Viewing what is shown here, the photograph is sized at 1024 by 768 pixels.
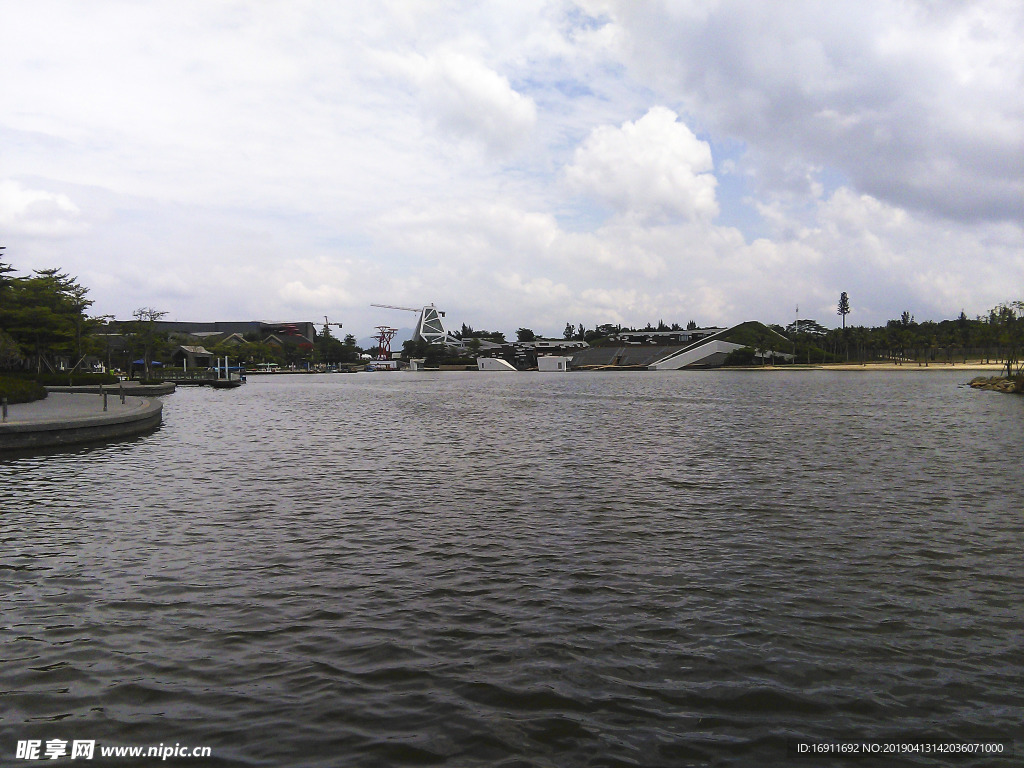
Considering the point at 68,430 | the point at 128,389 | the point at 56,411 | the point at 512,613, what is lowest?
the point at 512,613

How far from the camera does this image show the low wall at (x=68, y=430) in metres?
27.1

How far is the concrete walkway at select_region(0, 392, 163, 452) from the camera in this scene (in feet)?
89.6

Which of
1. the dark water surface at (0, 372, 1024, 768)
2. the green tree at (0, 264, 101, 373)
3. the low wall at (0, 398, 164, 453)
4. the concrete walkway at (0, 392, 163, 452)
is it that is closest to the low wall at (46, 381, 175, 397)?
the green tree at (0, 264, 101, 373)

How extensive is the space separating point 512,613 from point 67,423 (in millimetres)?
27589

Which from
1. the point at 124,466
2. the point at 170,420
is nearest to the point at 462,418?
the point at 170,420

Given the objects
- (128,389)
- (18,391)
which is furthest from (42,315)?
(18,391)

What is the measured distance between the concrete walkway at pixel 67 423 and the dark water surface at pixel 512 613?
20.6 feet

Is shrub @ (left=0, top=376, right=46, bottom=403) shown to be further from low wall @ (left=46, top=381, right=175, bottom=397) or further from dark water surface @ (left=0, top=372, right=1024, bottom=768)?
dark water surface @ (left=0, top=372, right=1024, bottom=768)

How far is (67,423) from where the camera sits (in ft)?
94.8

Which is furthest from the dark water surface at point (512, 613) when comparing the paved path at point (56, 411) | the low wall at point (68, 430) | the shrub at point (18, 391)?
the shrub at point (18, 391)

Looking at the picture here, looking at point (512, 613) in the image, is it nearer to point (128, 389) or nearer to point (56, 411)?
point (56, 411)

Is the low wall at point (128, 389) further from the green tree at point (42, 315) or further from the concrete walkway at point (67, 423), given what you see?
the concrete walkway at point (67, 423)

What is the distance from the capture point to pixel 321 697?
Result: 24.0 feet

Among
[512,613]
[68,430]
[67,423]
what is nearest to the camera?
[512,613]
